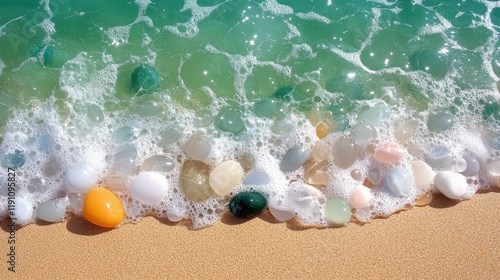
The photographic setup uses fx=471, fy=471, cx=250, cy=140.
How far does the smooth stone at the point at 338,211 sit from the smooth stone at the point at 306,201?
0.14 feet

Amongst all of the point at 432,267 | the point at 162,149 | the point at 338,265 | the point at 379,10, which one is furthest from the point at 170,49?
the point at 432,267

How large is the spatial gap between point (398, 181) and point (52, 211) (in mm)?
1653

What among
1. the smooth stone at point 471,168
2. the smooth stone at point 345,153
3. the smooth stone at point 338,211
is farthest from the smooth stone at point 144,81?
the smooth stone at point 471,168

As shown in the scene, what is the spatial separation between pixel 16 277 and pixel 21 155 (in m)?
0.64

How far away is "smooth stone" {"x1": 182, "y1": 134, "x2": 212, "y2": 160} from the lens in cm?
237

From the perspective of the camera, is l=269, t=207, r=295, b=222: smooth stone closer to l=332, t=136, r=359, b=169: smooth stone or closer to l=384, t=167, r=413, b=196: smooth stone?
l=332, t=136, r=359, b=169: smooth stone

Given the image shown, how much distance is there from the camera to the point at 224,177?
2234 mm

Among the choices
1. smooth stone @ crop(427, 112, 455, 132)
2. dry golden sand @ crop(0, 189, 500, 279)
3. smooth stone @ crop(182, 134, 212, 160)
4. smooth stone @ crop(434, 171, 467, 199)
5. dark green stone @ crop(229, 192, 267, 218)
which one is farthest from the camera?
smooth stone @ crop(427, 112, 455, 132)

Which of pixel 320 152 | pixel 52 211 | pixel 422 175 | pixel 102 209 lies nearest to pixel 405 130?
pixel 422 175

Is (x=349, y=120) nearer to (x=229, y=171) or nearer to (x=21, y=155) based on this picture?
(x=229, y=171)

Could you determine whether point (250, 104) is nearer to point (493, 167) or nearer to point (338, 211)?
point (338, 211)

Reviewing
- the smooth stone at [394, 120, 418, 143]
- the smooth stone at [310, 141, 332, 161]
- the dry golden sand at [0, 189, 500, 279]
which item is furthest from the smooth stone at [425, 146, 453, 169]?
the smooth stone at [310, 141, 332, 161]

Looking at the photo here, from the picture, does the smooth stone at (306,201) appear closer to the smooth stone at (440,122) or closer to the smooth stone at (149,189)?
the smooth stone at (149,189)

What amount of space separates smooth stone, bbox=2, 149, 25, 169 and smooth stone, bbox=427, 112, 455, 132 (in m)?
2.12
